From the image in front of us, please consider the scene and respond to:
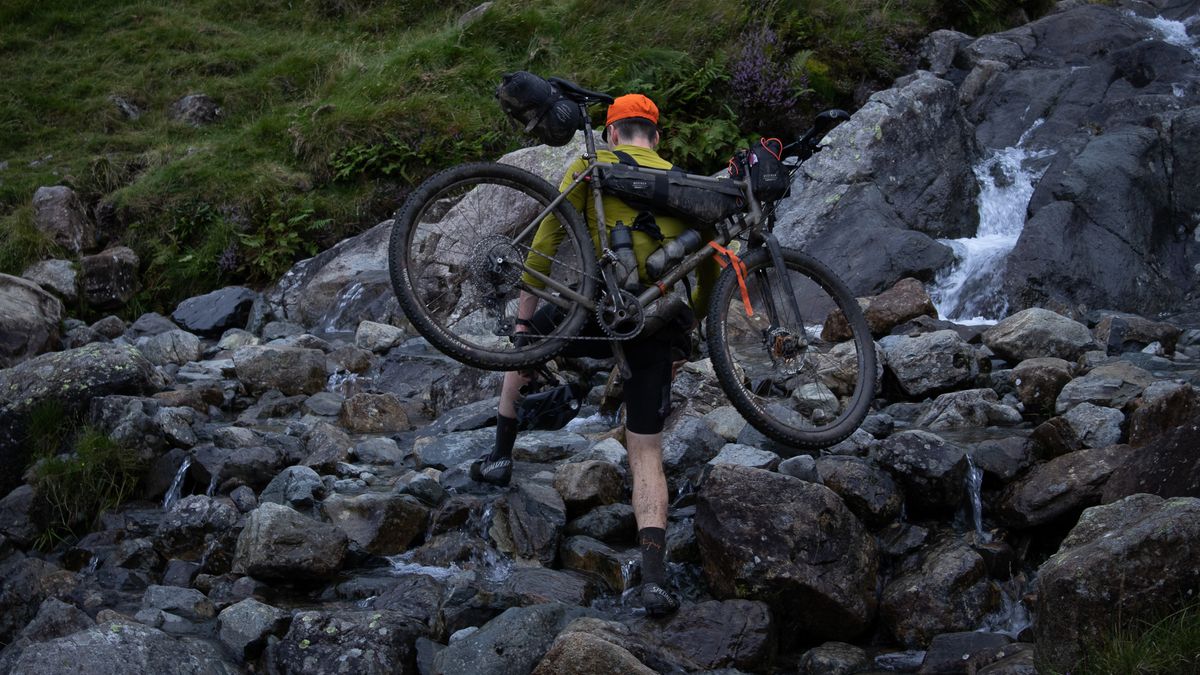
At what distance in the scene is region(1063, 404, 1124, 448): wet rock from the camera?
6.73 metres

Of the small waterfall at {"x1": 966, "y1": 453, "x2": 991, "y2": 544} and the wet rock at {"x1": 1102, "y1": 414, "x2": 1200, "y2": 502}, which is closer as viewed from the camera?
the wet rock at {"x1": 1102, "y1": 414, "x2": 1200, "y2": 502}

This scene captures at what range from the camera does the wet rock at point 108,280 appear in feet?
46.9

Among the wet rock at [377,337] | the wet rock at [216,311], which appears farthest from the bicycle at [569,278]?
the wet rock at [216,311]

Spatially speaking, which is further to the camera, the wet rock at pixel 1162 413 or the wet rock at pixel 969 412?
the wet rock at pixel 969 412

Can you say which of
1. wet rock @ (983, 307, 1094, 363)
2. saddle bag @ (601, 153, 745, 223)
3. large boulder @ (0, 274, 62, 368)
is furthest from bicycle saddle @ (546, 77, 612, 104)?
large boulder @ (0, 274, 62, 368)

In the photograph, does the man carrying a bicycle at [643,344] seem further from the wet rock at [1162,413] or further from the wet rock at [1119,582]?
the wet rock at [1162,413]

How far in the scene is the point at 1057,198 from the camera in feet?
39.1

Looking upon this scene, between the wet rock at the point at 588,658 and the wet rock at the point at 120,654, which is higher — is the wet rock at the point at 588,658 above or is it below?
above

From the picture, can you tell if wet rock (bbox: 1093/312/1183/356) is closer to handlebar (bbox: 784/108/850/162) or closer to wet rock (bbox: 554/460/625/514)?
handlebar (bbox: 784/108/850/162)

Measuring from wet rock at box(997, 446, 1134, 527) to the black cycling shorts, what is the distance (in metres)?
2.10

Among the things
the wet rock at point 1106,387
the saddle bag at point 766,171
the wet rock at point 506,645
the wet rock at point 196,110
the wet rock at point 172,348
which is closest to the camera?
the wet rock at point 506,645

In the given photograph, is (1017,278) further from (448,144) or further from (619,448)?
(448,144)

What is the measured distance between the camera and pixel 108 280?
14398 millimetres

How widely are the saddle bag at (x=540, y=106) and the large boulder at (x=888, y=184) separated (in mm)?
6734
